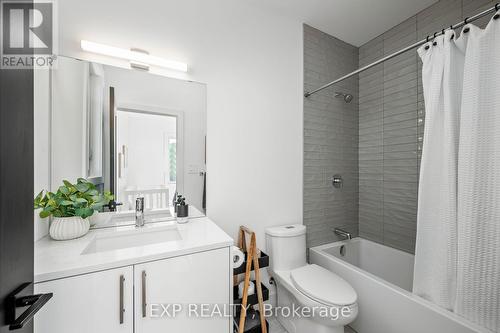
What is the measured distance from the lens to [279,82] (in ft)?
6.10

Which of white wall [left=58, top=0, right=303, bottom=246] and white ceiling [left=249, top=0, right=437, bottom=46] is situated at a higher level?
white ceiling [left=249, top=0, right=437, bottom=46]

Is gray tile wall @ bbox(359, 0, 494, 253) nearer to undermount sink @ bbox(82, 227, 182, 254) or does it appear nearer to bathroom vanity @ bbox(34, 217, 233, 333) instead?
bathroom vanity @ bbox(34, 217, 233, 333)

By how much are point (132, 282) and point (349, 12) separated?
2496mm

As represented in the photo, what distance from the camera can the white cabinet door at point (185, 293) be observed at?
3.02 ft

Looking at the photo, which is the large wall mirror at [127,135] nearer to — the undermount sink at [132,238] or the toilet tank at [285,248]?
the undermount sink at [132,238]

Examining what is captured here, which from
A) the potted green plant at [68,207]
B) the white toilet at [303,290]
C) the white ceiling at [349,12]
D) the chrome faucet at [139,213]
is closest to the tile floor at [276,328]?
the white toilet at [303,290]

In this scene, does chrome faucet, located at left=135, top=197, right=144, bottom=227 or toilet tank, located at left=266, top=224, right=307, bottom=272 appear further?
toilet tank, located at left=266, top=224, right=307, bottom=272

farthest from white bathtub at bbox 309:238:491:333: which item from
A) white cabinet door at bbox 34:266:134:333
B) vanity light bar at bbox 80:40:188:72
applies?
vanity light bar at bbox 80:40:188:72

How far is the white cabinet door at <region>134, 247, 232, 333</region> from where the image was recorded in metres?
0.92

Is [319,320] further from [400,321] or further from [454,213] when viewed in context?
[454,213]

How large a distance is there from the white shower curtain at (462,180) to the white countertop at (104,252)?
3.97 feet

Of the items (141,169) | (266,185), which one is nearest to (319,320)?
(266,185)

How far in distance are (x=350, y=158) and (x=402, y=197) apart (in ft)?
1.96

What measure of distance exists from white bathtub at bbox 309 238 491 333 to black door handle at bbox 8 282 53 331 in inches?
67.3
